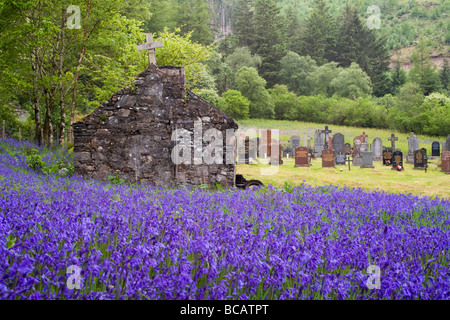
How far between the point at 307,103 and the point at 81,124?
5238 centimetres

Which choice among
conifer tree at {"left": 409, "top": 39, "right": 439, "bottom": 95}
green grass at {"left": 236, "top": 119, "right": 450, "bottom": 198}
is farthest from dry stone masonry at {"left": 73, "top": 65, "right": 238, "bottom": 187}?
conifer tree at {"left": 409, "top": 39, "right": 439, "bottom": 95}

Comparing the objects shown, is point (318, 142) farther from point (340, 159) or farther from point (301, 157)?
point (301, 157)

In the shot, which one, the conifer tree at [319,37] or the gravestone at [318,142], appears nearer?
the gravestone at [318,142]

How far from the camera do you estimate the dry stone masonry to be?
963cm

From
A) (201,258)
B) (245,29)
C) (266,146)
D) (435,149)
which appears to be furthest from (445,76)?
(201,258)

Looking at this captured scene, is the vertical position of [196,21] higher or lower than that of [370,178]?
higher

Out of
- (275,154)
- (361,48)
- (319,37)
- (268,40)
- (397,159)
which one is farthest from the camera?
(319,37)

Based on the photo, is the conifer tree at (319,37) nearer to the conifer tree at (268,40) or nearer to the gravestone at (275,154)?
the conifer tree at (268,40)

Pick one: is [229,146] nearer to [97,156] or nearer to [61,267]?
[97,156]

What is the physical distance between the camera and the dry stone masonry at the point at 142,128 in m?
9.63

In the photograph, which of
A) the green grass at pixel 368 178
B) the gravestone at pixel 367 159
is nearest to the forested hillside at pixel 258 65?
the green grass at pixel 368 178

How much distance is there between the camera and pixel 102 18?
16.3 meters

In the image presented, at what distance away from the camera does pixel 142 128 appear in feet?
31.6
